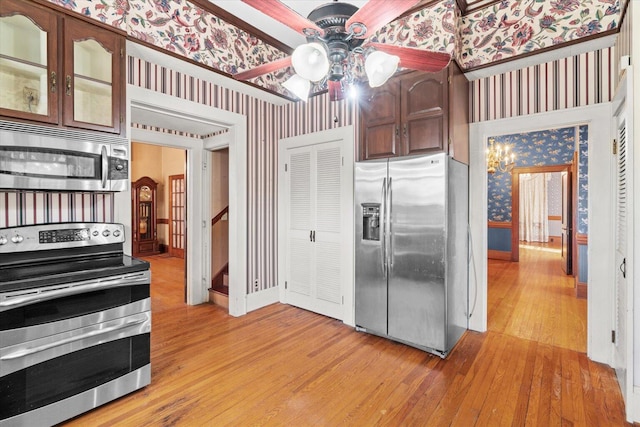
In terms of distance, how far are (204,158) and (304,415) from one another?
3447mm

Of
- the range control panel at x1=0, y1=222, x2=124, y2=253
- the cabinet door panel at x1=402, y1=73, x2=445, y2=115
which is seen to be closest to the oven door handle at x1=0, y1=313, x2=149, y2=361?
the range control panel at x1=0, y1=222, x2=124, y2=253

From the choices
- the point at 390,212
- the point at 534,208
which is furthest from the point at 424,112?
the point at 534,208

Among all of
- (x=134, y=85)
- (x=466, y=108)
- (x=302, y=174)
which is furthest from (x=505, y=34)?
(x=134, y=85)

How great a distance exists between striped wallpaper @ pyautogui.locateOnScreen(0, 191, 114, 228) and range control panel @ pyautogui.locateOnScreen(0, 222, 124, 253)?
18cm

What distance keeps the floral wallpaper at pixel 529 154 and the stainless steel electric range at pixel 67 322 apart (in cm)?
738

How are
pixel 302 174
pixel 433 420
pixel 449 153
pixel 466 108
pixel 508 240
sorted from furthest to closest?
pixel 508 240, pixel 302 174, pixel 466 108, pixel 449 153, pixel 433 420

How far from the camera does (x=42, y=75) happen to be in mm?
2041

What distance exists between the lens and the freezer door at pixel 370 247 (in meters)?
3.09

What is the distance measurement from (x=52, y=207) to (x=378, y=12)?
2545 millimetres

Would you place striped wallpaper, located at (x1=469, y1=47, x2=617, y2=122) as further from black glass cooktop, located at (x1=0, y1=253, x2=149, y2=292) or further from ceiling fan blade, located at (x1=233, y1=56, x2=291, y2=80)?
black glass cooktop, located at (x1=0, y1=253, x2=149, y2=292)

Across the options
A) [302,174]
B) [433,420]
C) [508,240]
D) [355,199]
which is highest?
[302,174]

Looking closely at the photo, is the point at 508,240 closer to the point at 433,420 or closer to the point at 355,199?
the point at 355,199

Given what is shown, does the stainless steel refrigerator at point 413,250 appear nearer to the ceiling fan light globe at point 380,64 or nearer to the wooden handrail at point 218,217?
the ceiling fan light globe at point 380,64

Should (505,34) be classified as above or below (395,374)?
above
